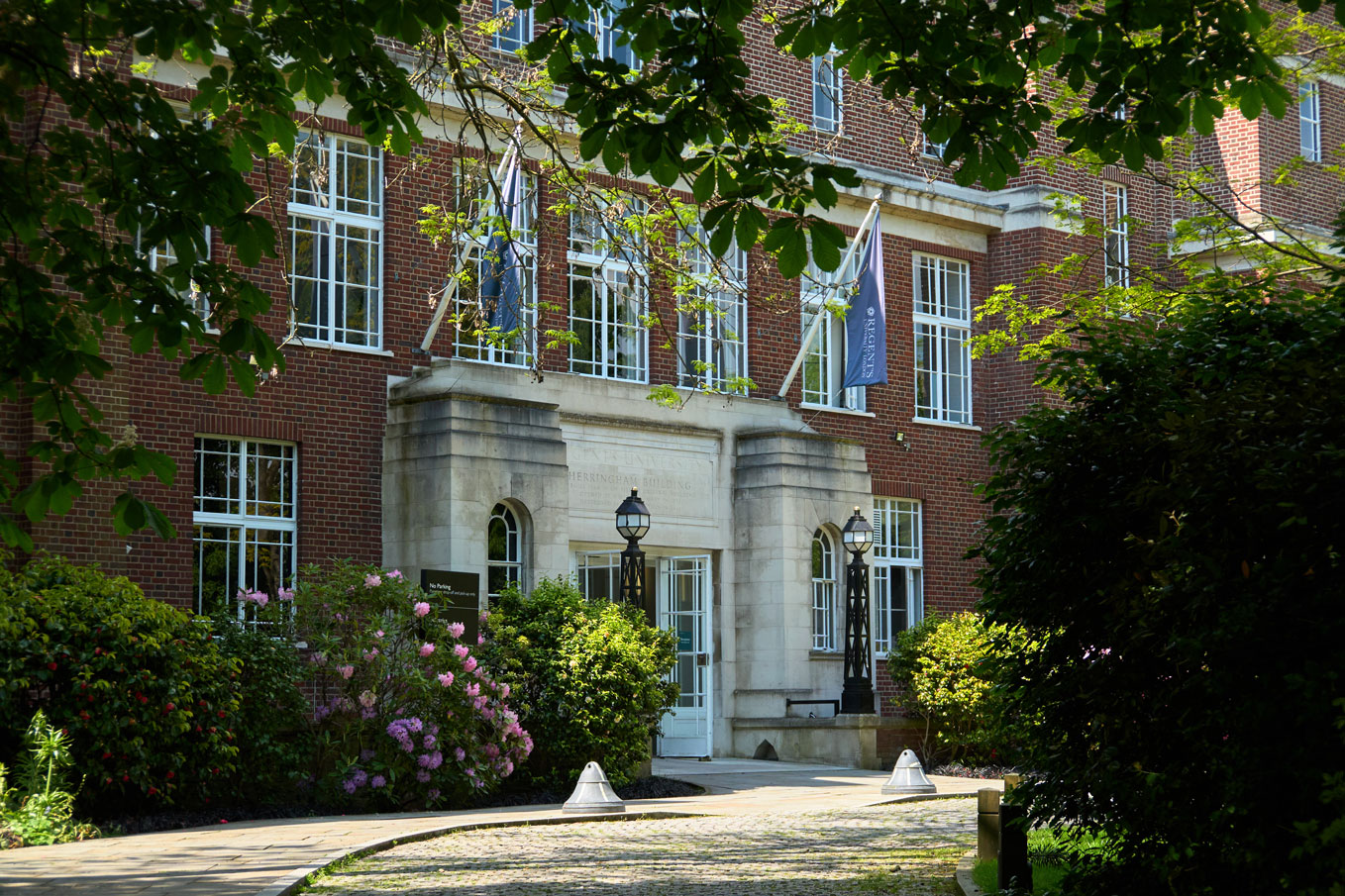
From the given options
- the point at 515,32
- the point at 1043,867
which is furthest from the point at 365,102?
the point at 515,32

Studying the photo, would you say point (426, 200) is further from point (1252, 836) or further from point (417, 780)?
point (1252, 836)

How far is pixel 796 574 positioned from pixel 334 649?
837 cm

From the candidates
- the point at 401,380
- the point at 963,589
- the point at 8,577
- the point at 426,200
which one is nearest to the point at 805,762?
the point at 963,589

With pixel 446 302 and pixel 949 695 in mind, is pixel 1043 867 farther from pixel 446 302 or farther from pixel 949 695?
pixel 949 695

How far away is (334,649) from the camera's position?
1592cm

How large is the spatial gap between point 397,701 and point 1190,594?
1062cm

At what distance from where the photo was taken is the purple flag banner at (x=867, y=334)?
22.4 meters

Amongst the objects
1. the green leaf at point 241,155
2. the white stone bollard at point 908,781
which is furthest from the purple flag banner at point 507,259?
the green leaf at point 241,155

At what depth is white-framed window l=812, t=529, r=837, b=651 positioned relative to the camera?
2373 centimetres

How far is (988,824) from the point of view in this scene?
9742 millimetres

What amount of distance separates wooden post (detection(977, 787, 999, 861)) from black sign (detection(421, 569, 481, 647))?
7.90m

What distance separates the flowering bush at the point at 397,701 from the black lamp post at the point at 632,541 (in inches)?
142

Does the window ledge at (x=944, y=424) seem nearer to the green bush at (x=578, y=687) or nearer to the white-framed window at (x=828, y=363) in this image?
the white-framed window at (x=828, y=363)

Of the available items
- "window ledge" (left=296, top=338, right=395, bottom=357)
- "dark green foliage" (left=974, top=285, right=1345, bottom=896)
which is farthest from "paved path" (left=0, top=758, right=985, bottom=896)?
"window ledge" (left=296, top=338, right=395, bottom=357)
